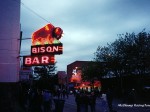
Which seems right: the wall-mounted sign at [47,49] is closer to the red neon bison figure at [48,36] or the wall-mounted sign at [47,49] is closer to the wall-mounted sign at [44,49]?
the wall-mounted sign at [44,49]

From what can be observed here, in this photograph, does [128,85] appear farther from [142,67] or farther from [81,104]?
[81,104]

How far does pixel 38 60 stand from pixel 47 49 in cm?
114

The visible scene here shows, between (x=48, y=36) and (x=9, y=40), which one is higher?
(x=48, y=36)

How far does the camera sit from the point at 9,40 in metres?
21.1

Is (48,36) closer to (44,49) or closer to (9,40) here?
(44,49)

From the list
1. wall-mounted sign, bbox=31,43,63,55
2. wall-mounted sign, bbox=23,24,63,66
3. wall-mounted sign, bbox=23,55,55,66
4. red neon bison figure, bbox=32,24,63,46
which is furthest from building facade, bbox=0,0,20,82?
red neon bison figure, bbox=32,24,63,46

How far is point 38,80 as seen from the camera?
72812 mm

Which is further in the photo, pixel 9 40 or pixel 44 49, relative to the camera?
pixel 44 49

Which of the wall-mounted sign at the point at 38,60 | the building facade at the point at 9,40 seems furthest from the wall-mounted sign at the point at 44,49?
the building facade at the point at 9,40

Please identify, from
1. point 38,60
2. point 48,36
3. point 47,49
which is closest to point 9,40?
point 38,60

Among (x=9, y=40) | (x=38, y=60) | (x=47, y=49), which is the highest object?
(x=9, y=40)

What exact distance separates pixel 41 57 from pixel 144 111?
9.42 meters

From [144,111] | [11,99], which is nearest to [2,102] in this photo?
[11,99]

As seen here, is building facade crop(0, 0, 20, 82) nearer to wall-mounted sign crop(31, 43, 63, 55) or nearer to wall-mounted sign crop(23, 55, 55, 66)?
wall-mounted sign crop(23, 55, 55, 66)
